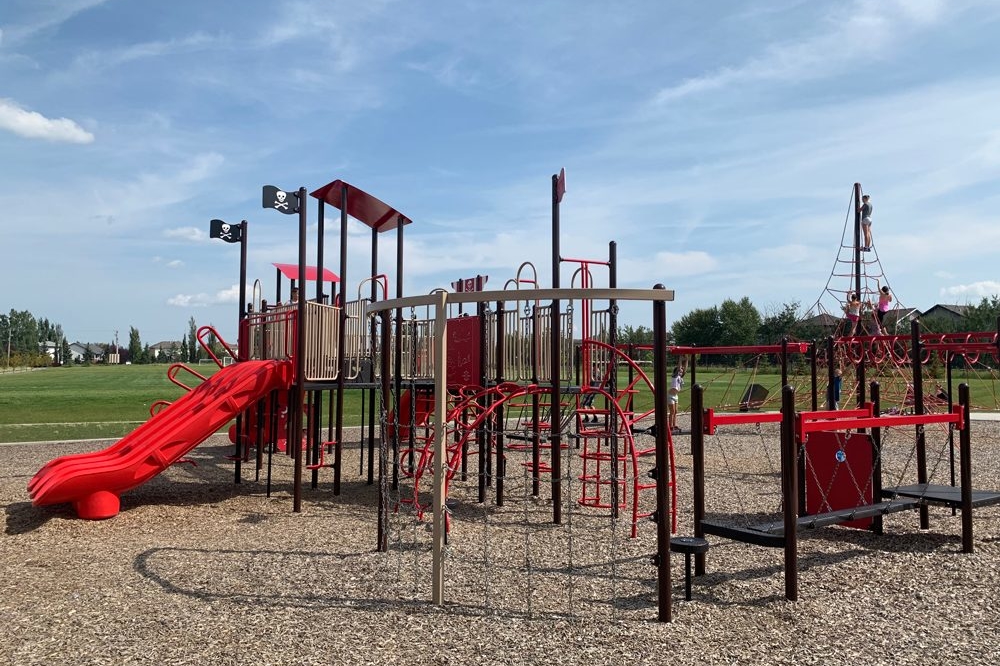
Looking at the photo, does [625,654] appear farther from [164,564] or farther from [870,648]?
[164,564]

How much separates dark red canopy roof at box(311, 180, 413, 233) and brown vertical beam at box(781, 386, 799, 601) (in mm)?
6339

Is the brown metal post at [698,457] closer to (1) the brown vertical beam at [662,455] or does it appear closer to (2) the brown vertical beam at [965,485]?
(1) the brown vertical beam at [662,455]

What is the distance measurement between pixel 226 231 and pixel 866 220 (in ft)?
54.6

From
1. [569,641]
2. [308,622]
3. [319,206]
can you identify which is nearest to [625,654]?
[569,641]

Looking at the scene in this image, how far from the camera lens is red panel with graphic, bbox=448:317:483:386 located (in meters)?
10.1

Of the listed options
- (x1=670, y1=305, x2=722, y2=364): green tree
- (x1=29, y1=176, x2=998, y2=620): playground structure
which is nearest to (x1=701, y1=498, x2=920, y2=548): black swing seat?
(x1=29, y1=176, x2=998, y2=620): playground structure

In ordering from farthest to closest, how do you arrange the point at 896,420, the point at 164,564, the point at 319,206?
1. the point at 319,206
2. the point at 896,420
3. the point at 164,564

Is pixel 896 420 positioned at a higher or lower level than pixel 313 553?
higher

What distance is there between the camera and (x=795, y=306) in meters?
69.8

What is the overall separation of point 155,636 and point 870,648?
14.3 ft

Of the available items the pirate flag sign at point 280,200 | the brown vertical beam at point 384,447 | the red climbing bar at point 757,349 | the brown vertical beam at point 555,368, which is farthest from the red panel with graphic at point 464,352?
the red climbing bar at point 757,349

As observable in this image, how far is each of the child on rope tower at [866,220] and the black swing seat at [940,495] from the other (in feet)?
45.5

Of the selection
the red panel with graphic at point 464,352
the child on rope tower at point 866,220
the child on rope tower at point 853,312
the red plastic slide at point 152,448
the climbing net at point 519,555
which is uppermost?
the child on rope tower at point 866,220

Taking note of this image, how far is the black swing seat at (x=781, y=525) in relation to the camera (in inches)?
232
